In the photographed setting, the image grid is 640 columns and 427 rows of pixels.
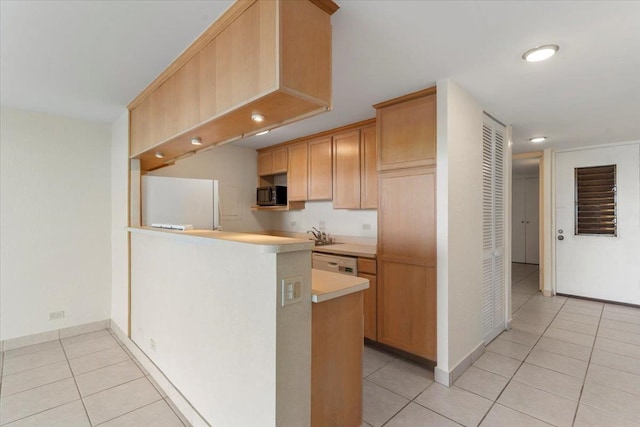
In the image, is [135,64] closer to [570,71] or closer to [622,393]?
[570,71]

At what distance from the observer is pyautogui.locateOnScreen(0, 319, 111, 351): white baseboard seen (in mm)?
3004

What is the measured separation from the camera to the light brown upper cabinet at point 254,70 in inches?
52.8

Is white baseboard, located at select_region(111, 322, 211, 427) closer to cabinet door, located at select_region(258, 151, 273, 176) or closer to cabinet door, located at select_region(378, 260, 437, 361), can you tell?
cabinet door, located at select_region(378, 260, 437, 361)

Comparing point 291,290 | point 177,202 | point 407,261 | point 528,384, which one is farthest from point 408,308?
point 177,202

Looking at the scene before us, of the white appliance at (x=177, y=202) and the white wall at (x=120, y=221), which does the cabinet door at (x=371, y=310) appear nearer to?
the white appliance at (x=177, y=202)

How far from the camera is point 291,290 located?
1.41 meters

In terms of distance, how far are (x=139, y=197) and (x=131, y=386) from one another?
1.68m

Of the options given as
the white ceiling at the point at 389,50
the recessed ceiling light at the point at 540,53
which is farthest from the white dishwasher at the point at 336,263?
the recessed ceiling light at the point at 540,53

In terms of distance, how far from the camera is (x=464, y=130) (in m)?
2.60

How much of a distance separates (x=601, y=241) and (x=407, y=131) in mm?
4145

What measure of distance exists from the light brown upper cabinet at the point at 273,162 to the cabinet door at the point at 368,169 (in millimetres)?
1428

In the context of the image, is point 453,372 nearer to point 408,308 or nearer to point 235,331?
point 408,308

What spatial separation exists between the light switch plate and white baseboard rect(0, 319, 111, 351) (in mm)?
3302

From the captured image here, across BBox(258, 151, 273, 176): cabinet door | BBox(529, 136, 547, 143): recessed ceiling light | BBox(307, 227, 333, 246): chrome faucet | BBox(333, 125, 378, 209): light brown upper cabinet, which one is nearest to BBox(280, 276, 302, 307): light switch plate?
Result: BBox(333, 125, 378, 209): light brown upper cabinet
